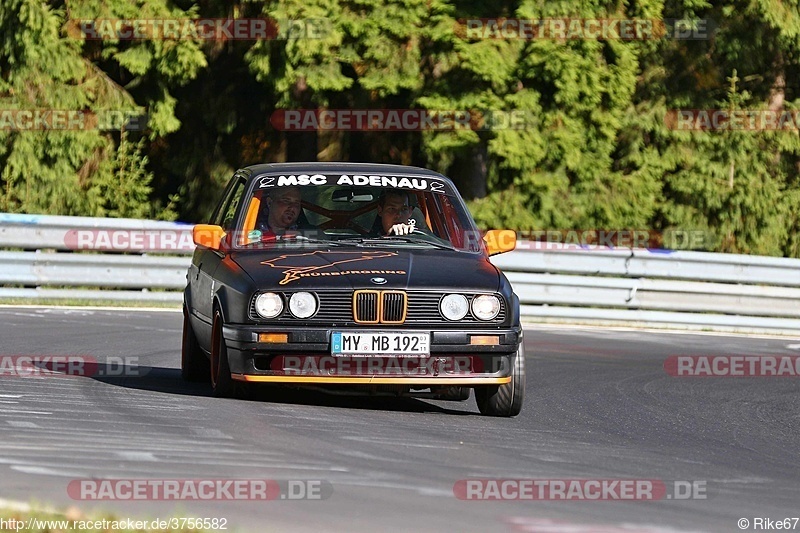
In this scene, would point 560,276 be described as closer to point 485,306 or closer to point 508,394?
point 508,394

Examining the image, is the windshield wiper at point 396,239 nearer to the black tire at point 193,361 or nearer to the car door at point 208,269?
the car door at point 208,269

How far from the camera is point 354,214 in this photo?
10250mm

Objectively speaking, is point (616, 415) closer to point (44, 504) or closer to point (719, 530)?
point (719, 530)

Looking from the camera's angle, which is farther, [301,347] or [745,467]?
[301,347]

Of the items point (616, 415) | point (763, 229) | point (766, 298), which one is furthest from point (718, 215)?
point (616, 415)

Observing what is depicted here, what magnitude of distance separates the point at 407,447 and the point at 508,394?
1.75m

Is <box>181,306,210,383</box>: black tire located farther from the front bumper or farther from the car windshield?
the front bumper

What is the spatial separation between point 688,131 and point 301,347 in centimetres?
1928

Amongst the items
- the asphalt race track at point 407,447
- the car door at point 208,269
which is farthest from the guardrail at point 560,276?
the car door at point 208,269

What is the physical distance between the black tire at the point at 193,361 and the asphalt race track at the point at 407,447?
227 millimetres

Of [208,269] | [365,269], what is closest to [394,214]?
[365,269]

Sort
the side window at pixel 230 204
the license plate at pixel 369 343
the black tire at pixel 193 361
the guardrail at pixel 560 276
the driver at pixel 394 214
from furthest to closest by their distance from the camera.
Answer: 1. the guardrail at pixel 560 276
2. the black tire at pixel 193 361
3. the side window at pixel 230 204
4. the driver at pixel 394 214
5. the license plate at pixel 369 343

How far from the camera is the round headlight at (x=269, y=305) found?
349 inches

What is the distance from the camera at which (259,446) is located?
7.43 metres
